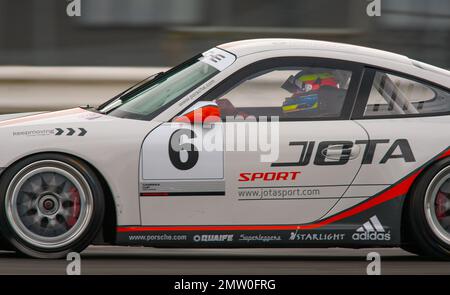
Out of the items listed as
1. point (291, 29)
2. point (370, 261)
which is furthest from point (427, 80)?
point (291, 29)

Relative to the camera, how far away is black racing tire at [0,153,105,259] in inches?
256

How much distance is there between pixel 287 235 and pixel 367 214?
526 mm

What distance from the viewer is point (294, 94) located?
22.5ft

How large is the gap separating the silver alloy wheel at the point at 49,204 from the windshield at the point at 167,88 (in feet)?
1.99

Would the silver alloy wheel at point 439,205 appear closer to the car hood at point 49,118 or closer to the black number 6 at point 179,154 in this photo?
the black number 6 at point 179,154

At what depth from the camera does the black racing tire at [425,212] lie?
674cm

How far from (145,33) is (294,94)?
17.5 feet

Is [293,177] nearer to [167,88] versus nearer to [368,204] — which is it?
[368,204]

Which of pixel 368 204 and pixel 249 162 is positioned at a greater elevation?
pixel 249 162

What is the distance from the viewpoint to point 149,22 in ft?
39.3

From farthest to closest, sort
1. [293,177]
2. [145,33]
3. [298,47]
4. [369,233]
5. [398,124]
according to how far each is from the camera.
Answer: [145,33]
[298,47]
[398,124]
[369,233]
[293,177]

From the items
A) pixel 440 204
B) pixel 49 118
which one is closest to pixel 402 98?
pixel 440 204

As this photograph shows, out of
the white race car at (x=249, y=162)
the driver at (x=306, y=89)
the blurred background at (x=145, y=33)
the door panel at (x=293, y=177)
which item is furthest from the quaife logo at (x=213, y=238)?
the blurred background at (x=145, y=33)

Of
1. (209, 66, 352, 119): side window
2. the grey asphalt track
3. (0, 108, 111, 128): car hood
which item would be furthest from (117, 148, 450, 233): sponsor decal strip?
(0, 108, 111, 128): car hood
